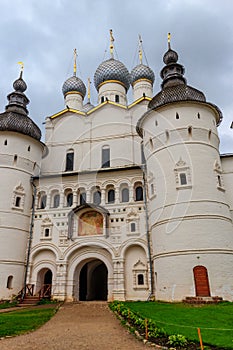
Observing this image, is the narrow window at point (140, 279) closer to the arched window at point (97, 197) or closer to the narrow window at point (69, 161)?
the arched window at point (97, 197)

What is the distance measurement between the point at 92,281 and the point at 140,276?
18.9 feet

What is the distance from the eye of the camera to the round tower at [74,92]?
26.4m

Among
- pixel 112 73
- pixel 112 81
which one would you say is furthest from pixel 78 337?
pixel 112 73

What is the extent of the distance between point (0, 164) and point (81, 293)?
8.83m

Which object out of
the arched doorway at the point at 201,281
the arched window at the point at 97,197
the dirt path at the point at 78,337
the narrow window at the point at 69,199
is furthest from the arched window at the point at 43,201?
the arched doorway at the point at 201,281

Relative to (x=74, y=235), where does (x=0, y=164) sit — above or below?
above

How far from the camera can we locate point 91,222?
54.9ft

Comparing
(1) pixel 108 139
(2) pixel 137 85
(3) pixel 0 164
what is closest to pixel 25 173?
(3) pixel 0 164

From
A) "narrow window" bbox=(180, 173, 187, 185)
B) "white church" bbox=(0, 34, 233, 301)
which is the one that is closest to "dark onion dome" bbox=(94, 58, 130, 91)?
"white church" bbox=(0, 34, 233, 301)

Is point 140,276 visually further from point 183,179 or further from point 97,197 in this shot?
point 183,179

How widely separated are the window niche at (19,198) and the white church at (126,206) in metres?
0.06

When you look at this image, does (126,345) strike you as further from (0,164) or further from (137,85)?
(137,85)

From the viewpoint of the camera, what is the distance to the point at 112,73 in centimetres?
2517

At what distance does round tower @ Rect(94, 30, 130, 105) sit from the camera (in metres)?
24.7
